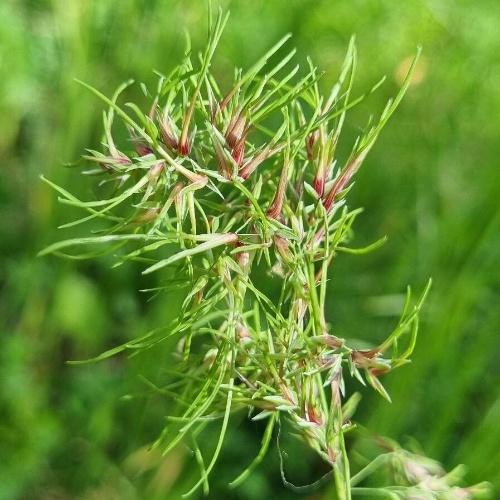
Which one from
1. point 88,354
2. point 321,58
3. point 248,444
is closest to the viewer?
point 248,444

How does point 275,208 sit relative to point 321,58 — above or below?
below

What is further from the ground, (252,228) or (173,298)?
(252,228)

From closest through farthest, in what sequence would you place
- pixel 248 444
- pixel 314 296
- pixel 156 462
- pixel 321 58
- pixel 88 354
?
pixel 314 296, pixel 156 462, pixel 248 444, pixel 88 354, pixel 321 58

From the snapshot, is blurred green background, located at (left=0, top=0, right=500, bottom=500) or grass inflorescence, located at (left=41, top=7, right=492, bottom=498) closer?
grass inflorescence, located at (left=41, top=7, right=492, bottom=498)

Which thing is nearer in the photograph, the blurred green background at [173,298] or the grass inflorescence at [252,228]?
the grass inflorescence at [252,228]

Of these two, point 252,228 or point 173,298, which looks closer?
point 252,228

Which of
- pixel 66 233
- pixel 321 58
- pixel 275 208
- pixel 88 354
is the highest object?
pixel 321 58

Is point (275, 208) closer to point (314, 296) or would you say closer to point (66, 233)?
point (314, 296)

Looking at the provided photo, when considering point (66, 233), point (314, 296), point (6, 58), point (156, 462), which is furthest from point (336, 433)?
point (6, 58)
